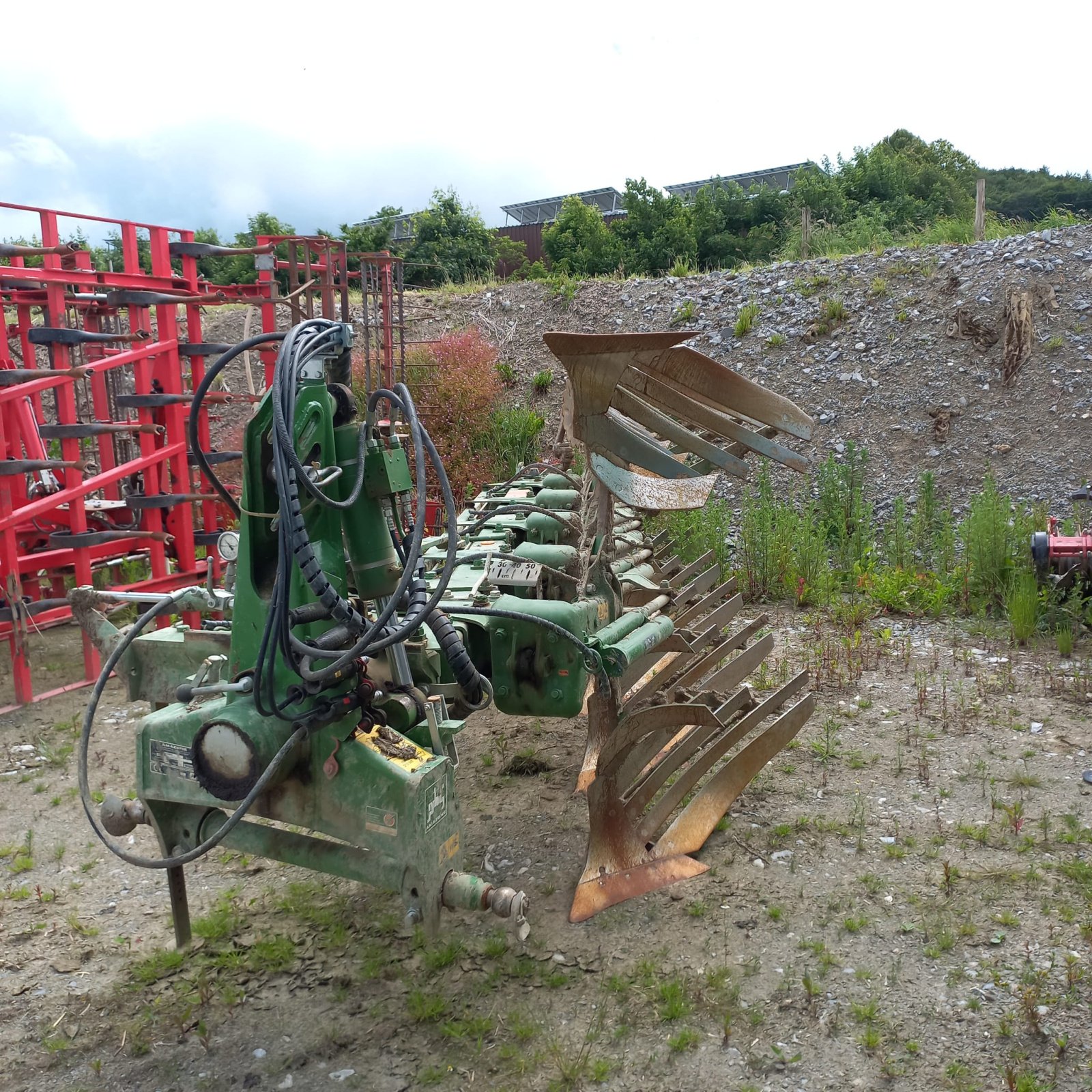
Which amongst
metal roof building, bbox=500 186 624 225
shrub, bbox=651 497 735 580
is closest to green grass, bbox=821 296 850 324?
shrub, bbox=651 497 735 580

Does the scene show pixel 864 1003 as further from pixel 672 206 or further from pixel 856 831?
pixel 672 206

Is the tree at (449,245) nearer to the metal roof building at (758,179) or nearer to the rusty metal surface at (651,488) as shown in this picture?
the metal roof building at (758,179)

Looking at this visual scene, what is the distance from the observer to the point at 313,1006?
2967 mm

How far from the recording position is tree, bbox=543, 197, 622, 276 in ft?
61.1

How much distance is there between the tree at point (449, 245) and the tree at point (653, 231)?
3.41 metres

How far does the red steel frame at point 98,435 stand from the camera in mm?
5562

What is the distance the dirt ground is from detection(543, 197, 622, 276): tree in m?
14.4

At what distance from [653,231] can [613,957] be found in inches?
699

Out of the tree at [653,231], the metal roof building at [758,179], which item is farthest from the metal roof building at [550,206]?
the tree at [653,231]

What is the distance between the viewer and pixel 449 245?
839 inches

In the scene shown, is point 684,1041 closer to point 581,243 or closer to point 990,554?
point 990,554

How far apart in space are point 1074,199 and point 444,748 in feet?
110

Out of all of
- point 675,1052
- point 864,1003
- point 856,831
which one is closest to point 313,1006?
point 675,1052

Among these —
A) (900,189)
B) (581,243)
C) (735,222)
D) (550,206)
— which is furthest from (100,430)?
(550,206)
